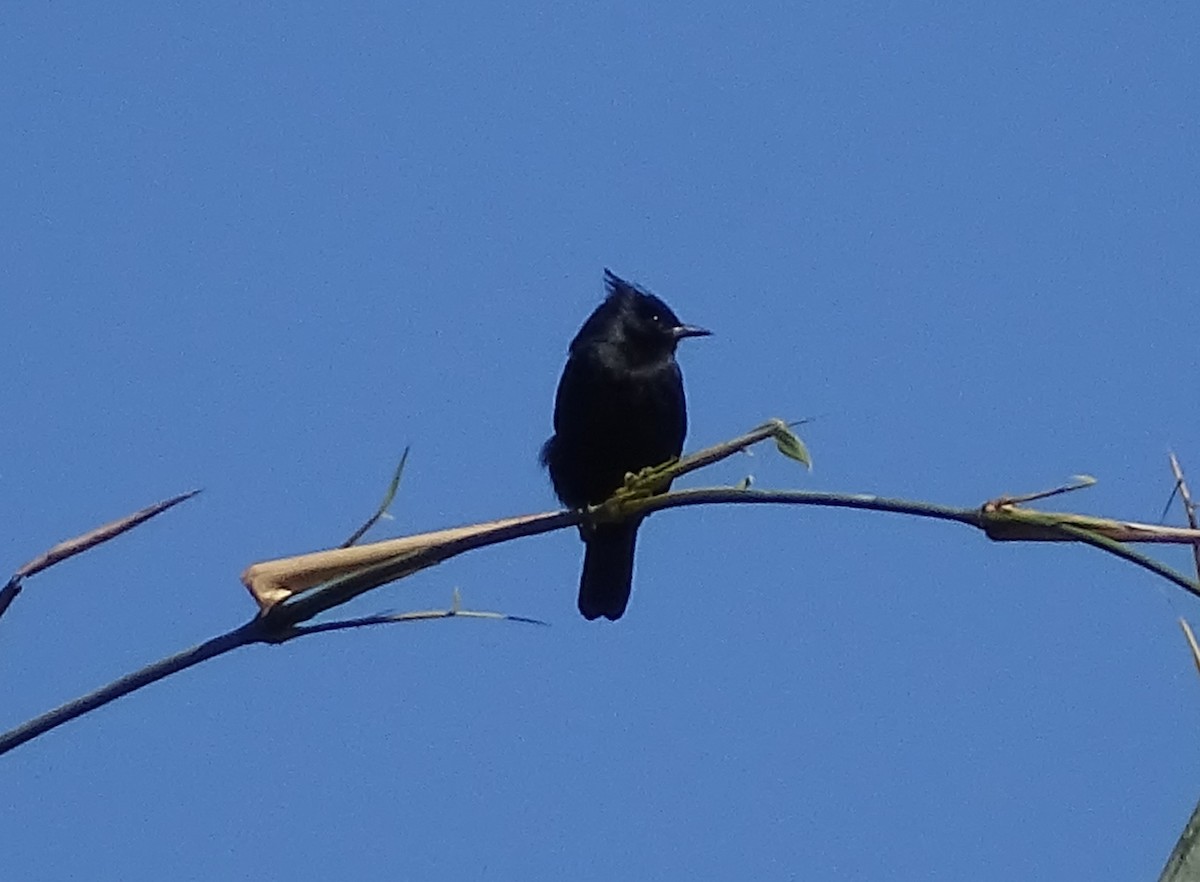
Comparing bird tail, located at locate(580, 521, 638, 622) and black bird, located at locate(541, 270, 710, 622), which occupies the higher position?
black bird, located at locate(541, 270, 710, 622)

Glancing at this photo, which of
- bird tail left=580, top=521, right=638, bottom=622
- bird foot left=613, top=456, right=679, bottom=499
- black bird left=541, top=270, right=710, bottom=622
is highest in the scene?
black bird left=541, top=270, right=710, bottom=622

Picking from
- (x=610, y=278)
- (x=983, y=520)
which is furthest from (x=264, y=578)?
(x=610, y=278)

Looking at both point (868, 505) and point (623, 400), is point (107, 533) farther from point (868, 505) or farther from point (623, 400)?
point (623, 400)

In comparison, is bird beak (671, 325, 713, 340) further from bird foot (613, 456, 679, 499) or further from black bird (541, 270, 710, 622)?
bird foot (613, 456, 679, 499)

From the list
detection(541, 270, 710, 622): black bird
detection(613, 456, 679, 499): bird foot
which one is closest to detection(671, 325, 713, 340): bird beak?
detection(541, 270, 710, 622): black bird

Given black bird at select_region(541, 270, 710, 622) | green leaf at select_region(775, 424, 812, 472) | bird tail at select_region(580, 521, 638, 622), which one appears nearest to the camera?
green leaf at select_region(775, 424, 812, 472)

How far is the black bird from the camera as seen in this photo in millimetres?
6066

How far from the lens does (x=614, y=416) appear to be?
6.07m

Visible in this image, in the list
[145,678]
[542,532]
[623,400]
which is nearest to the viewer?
[145,678]

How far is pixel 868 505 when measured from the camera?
1.64m

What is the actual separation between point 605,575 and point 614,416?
669 millimetres

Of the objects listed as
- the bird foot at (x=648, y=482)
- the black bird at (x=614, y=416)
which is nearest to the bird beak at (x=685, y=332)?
the black bird at (x=614, y=416)

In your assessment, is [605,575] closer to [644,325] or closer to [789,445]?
[644,325]

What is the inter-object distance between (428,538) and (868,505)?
0.38 metres
